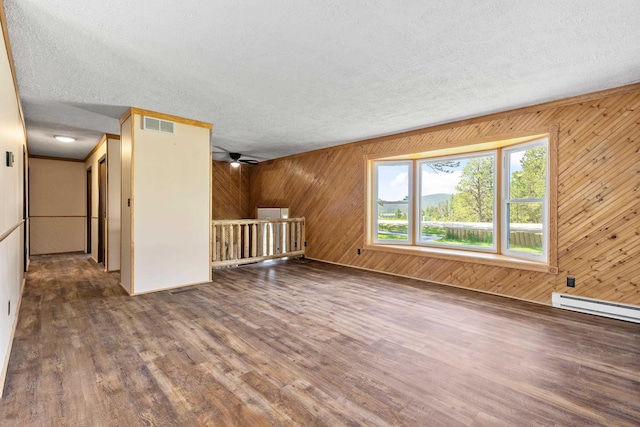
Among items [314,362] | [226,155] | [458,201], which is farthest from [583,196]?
[226,155]

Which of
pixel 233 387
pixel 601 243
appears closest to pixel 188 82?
pixel 233 387

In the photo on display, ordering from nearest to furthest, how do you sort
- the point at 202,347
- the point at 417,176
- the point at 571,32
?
1. the point at 571,32
2. the point at 202,347
3. the point at 417,176

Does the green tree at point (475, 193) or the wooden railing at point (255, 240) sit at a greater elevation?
the green tree at point (475, 193)

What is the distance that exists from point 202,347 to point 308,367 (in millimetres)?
950

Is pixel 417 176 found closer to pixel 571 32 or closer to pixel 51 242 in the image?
pixel 571 32

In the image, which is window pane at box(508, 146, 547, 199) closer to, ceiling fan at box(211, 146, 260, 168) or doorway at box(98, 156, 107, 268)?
ceiling fan at box(211, 146, 260, 168)

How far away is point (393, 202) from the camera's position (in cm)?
577

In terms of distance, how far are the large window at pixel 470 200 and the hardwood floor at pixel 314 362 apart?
1.12 meters

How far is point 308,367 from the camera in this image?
221cm

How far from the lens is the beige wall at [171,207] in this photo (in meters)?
4.02

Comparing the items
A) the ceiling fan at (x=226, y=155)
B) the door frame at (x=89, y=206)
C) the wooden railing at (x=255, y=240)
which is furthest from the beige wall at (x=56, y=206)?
the wooden railing at (x=255, y=240)

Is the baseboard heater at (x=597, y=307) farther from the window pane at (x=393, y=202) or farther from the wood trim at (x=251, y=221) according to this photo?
the wood trim at (x=251, y=221)

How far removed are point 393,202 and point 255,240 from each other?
2.92 m

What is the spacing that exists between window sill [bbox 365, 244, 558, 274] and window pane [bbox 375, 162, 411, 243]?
1.12 ft
